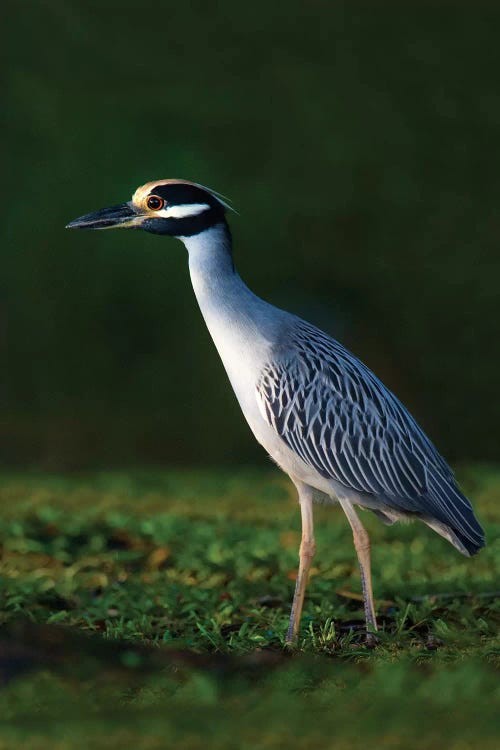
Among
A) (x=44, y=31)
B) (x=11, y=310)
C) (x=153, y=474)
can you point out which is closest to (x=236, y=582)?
(x=153, y=474)

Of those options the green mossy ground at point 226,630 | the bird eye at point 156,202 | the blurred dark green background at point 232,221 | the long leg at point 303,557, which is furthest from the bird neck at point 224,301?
the blurred dark green background at point 232,221

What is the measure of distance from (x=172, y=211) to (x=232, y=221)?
8.97 m

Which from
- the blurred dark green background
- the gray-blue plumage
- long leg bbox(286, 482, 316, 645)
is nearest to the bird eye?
the gray-blue plumage

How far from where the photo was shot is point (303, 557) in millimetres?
5965

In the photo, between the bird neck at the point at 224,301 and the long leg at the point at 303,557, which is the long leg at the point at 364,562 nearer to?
the long leg at the point at 303,557

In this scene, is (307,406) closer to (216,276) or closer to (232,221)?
(216,276)

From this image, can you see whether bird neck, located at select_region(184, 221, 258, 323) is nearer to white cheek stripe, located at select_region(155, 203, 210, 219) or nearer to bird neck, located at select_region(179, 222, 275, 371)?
bird neck, located at select_region(179, 222, 275, 371)

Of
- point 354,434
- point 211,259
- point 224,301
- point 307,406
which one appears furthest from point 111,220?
point 354,434

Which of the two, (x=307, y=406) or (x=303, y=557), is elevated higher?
(x=307, y=406)

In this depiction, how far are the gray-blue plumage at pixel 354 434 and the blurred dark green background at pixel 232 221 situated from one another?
8.86 meters

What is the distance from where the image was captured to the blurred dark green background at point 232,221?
15.0 meters

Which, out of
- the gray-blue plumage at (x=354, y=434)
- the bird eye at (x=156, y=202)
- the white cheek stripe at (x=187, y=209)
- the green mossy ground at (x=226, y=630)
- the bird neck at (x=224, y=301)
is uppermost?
the bird eye at (x=156, y=202)

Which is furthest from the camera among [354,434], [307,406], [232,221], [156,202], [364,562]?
[232,221]

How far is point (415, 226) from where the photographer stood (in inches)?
587
